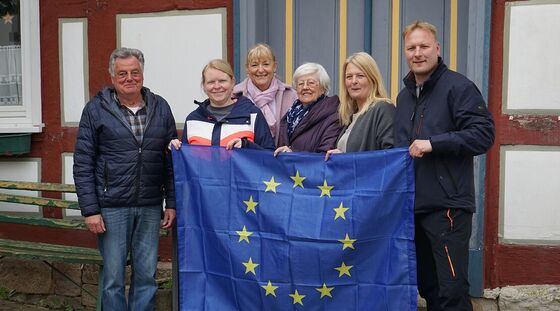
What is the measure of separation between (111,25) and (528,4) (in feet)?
10.3

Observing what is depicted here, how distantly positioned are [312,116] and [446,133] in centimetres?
84

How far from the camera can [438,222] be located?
350cm

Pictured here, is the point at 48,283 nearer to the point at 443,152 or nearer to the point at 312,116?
the point at 312,116

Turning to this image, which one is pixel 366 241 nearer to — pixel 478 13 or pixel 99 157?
pixel 99 157

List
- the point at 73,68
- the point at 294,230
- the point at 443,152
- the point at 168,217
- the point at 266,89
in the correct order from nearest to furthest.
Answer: the point at 443,152 → the point at 294,230 → the point at 168,217 → the point at 266,89 → the point at 73,68

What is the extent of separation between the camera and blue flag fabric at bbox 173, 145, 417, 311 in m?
3.68

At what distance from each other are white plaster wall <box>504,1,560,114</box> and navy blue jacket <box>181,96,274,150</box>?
1877mm

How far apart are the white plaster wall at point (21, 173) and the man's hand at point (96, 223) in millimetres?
2092

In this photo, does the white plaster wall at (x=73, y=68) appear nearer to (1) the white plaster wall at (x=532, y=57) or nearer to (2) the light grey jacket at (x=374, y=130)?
(2) the light grey jacket at (x=374, y=130)

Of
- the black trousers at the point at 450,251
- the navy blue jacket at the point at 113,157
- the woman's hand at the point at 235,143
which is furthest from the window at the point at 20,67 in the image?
the black trousers at the point at 450,251

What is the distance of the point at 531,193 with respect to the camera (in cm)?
482

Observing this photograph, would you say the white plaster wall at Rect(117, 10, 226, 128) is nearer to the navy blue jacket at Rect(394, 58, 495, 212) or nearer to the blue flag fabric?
the blue flag fabric

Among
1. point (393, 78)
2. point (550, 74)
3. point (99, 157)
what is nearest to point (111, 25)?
point (99, 157)

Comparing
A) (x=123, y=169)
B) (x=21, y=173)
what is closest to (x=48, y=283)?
(x=21, y=173)
